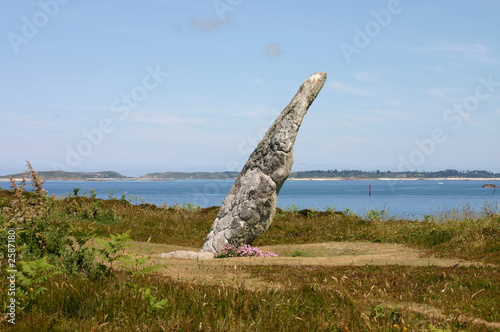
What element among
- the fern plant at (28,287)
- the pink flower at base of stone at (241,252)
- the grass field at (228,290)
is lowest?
the pink flower at base of stone at (241,252)

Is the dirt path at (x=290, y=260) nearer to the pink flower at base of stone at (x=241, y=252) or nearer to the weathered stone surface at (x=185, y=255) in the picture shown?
the weathered stone surface at (x=185, y=255)

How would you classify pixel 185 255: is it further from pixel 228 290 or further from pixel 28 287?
pixel 28 287

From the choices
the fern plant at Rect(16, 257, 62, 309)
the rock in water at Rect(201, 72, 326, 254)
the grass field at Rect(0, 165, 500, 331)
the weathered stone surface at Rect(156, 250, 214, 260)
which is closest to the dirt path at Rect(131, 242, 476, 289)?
the grass field at Rect(0, 165, 500, 331)

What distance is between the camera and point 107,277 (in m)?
7.49

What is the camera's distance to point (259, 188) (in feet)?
51.7

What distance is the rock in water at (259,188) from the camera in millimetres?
15836

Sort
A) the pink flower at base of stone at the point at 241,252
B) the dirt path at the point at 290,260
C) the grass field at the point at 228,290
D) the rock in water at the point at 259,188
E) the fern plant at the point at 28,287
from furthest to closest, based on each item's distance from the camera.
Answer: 1. the rock in water at the point at 259,188
2. the pink flower at base of stone at the point at 241,252
3. the dirt path at the point at 290,260
4. the fern plant at the point at 28,287
5. the grass field at the point at 228,290

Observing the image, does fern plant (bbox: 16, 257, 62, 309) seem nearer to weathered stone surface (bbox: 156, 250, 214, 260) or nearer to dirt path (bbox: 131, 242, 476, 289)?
dirt path (bbox: 131, 242, 476, 289)

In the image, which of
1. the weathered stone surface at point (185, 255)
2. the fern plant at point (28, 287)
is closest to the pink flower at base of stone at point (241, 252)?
the weathered stone surface at point (185, 255)

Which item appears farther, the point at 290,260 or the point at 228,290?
the point at 290,260

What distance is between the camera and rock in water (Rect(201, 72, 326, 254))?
15.8m

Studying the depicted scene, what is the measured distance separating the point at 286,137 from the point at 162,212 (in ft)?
35.0

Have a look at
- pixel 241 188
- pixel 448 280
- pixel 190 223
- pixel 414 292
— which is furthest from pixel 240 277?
pixel 190 223

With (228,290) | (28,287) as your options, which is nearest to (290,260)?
(228,290)
